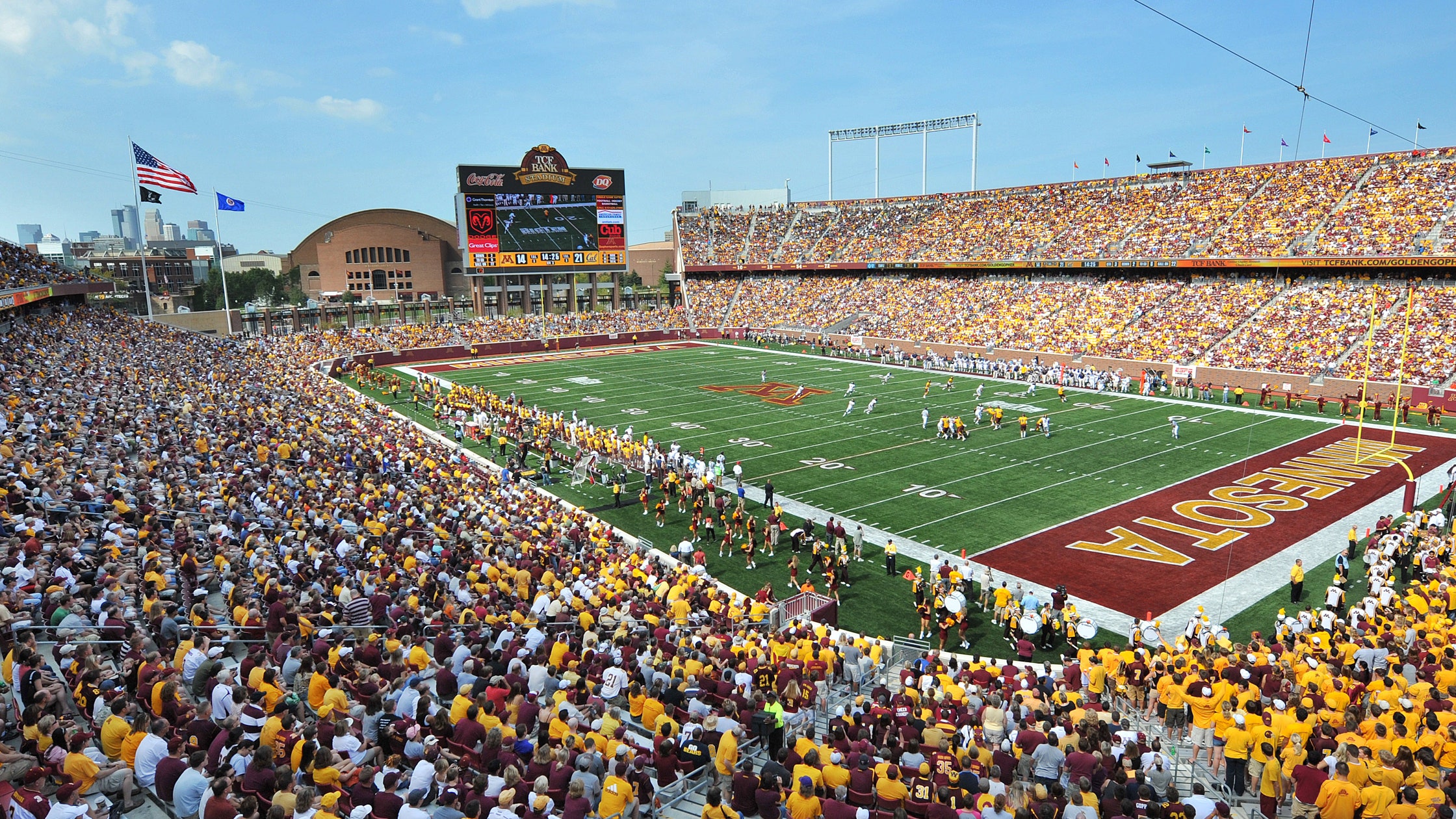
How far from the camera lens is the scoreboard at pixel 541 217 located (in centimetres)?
5856

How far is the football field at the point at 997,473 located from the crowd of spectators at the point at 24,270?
18717mm

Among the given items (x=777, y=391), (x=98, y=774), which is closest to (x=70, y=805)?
(x=98, y=774)

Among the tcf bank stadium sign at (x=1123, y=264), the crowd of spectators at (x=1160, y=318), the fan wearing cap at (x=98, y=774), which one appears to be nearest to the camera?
the fan wearing cap at (x=98, y=774)

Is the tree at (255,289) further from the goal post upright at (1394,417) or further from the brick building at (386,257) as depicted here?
the goal post upright at (1394,417)

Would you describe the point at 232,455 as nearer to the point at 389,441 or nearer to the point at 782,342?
the point at 389,441

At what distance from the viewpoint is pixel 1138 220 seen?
51938mm

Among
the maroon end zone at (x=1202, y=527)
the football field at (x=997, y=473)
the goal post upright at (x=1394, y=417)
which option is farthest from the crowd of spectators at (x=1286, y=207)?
the maroon end zone at (x=1202, y=527)

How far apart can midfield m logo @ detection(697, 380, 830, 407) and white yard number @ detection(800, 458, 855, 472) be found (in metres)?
9.55

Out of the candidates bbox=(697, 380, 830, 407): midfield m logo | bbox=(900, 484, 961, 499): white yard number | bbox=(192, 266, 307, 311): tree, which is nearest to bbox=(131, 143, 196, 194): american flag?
bbox=(697, 380, 830, 407): midfield m logo

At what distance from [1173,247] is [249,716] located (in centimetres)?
5120

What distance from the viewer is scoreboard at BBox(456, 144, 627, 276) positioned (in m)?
58.6

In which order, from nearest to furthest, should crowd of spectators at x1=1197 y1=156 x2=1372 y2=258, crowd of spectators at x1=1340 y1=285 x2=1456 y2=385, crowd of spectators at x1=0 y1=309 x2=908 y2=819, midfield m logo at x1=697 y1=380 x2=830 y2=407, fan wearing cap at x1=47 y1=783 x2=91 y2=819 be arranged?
fan wearing cap at x1=47 y1=783 x2=91 y2=819
crowd of spectators at x1=0 y1=309 x2=908 y2=819
crowd of spectators at x1=1340 y1=285 x2=1456 y2=385
midfield m logo at x1=697 y1=380 x2=830 y2=407
crowd of spectators at x1=1197 y1=156 x2=1372 y2=258

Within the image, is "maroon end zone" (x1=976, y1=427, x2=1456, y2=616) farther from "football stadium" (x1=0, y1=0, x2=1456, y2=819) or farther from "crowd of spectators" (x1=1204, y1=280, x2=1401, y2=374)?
"crowd of spectators" (x1=1204, y1=280, x2=1401, y2=374)

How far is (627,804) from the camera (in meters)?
6.65
